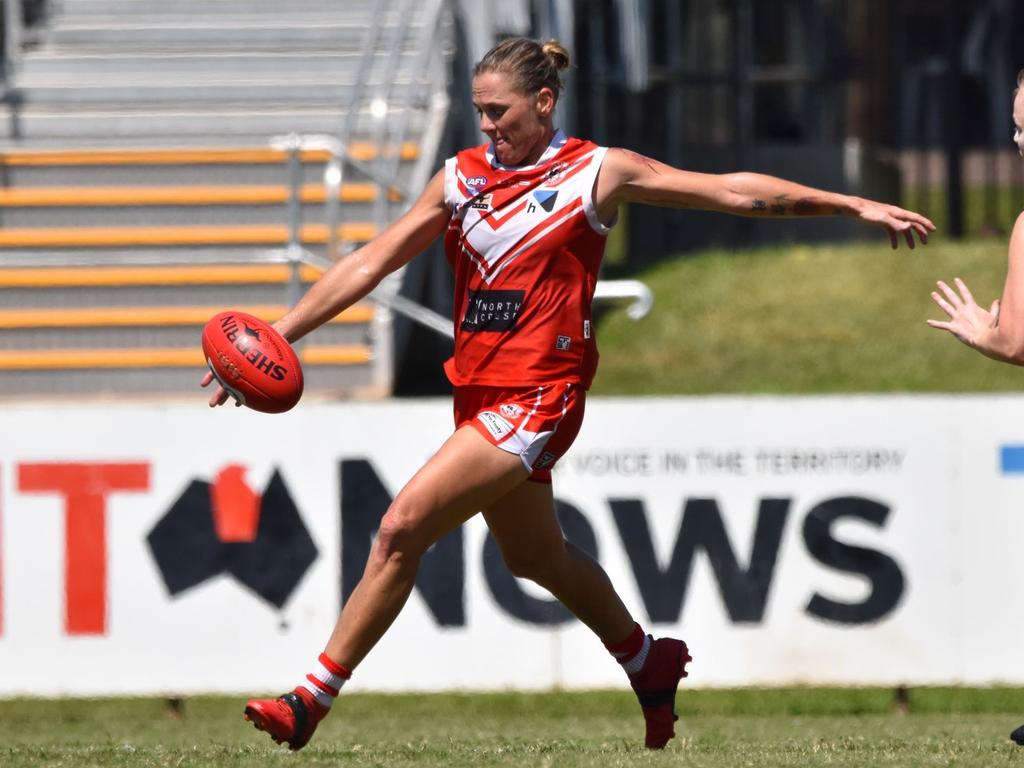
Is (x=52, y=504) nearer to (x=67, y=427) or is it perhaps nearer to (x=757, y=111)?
(x=67, y=427)

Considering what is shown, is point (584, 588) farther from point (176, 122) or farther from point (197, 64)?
point (197, 64)

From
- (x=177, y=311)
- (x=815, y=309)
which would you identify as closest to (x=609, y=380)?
(x=815, y=309)

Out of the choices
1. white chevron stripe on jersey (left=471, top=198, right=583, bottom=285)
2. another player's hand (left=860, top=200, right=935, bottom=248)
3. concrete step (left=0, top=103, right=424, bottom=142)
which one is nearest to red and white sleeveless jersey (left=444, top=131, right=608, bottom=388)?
white chevron stripe on jersey (left=471, top=198, right=583, bottom=285)

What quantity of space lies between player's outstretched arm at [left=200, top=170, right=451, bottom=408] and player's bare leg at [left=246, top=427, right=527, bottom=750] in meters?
0.62

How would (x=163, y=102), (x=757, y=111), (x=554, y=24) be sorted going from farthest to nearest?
(x=757, y=111) < (x=554, y=24) < (x=163, y=102)

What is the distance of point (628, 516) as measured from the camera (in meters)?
8.20

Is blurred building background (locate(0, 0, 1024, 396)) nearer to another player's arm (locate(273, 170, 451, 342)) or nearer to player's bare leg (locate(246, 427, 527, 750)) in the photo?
another player's arm (locate(273, 170, 451, 342))

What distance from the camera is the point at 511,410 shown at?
5488 mm

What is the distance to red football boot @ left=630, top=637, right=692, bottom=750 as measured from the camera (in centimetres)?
602

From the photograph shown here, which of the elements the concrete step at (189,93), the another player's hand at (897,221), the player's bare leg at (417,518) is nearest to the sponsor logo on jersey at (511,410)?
the player's bare leg at (417,518)

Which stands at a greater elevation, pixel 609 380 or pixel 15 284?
pixel 15 284

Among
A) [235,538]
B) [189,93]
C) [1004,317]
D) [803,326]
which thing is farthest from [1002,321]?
[189,93]

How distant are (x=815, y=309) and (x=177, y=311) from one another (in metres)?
5.24

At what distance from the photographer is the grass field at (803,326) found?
41.0ft
